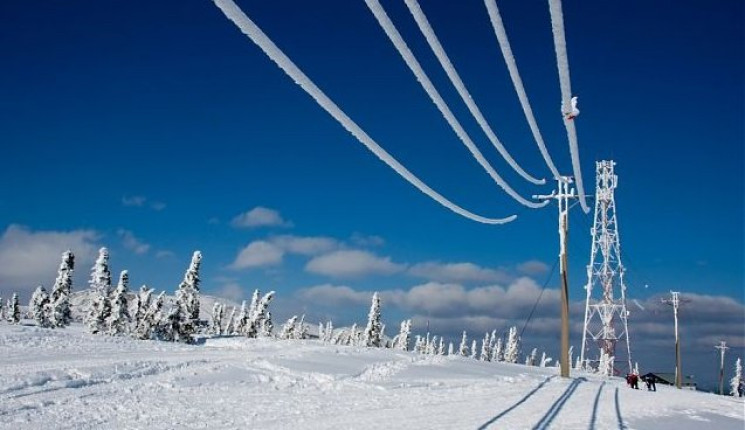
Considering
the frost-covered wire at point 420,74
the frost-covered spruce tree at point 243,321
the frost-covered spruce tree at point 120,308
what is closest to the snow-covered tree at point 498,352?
the frost-covered spruce tree at point 243,321

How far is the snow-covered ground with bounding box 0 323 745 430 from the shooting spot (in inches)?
616

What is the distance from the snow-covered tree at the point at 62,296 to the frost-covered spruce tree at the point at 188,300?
1290 centimetres

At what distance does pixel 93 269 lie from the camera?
68625 millimetres

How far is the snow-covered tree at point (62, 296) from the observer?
221 ft

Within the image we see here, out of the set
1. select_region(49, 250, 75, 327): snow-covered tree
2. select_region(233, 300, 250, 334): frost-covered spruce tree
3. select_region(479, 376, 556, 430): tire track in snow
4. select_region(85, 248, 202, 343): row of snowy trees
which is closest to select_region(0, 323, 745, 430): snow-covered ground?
select_region(479, 376, 556, 430): tire track in snow

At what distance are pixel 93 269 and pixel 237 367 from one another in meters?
49.8

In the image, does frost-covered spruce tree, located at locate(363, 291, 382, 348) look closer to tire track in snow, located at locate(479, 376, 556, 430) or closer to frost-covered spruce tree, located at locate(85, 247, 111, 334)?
frost-covered spruce tree, located at locate(85, 247, 111, 334)

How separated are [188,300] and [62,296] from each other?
47.7 ft

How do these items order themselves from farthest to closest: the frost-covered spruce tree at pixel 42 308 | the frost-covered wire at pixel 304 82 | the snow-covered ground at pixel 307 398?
the frost-covered spruce tree at pixel 42 308, the snow-covered ground at pixel 307 398, the frost-covered wire at pixel 304 82

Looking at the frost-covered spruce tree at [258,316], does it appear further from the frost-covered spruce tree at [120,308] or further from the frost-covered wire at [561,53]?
the frost-covered wire at [561,53]

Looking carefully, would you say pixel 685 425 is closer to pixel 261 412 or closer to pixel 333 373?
pixel 261 412

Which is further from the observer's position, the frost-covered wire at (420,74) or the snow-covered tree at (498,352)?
the snow-covered tree at (498,352)

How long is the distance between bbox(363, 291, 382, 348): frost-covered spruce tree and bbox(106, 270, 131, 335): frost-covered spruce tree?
1223 inches

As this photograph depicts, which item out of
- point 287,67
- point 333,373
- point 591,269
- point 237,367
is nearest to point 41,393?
point 237,367
